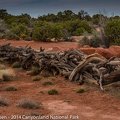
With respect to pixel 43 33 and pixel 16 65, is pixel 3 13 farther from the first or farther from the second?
pixel 16 65

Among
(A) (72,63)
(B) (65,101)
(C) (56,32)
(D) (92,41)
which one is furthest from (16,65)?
(C) (56,32)

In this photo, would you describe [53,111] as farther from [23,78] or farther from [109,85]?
[23,78]

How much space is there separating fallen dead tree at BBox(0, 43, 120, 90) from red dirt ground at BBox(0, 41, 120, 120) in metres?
0.60

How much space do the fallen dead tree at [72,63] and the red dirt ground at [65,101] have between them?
60 cm

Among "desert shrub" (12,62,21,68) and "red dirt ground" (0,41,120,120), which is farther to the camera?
"desert shrub" (12,62,21,68)

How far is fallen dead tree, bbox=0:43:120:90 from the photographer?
42.4 feet

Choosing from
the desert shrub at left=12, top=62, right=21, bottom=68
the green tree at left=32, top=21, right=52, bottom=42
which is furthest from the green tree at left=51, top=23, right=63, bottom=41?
the desert shrub at left=12, top=62, right=21, bottom=68

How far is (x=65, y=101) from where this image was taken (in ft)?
34.9

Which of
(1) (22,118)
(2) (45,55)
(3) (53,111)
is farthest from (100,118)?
(2) (45,55)

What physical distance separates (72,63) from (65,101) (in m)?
5.22

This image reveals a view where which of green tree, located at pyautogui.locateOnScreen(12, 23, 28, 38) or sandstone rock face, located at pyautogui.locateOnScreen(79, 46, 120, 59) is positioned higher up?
green tree, located at pyautogui.locateOnScreen(12, 23, 28, 38)

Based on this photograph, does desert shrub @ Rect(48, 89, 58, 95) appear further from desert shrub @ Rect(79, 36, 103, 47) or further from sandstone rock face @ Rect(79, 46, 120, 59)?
desert shrub @ Rect(79, 36, 103, 47)

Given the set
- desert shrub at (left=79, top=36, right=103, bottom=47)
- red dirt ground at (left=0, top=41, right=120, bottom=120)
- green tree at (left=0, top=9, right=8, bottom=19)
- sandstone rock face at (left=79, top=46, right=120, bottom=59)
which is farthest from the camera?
green tree at (left=0, top=9, right=8, bottom=19)

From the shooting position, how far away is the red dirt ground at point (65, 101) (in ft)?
28.9
